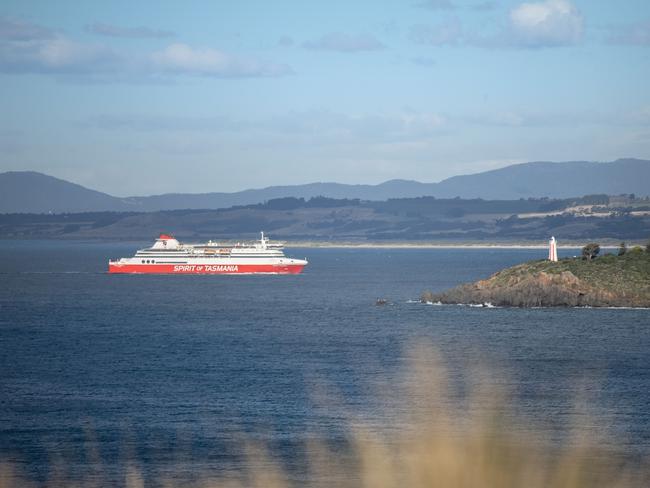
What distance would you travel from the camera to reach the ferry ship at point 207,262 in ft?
418

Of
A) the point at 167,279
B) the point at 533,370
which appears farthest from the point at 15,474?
the point at 167,279

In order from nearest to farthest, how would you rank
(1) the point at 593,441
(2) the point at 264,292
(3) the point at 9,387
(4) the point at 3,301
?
(1) the point at 593,441
(3) the point at 9,387
(4) the point at 3,301
(2) the point at 264,292

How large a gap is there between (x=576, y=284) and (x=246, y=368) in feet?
102

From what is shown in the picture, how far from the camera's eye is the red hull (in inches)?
5017

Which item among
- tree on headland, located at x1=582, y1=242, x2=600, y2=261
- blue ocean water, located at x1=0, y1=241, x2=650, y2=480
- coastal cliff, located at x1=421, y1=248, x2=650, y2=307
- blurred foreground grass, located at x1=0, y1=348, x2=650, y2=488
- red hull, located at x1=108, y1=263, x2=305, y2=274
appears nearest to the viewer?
blurred foreground grass, located at x1=0, y1=348, x2=650, y2=488

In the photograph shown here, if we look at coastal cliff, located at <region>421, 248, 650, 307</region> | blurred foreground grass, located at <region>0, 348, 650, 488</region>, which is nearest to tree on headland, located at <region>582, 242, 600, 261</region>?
coastal cliff, located at <region>421, 248, 650, 307</region>

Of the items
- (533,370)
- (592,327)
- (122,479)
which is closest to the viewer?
(122,479)

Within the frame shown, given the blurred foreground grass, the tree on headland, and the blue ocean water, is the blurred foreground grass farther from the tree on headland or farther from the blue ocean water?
the tree on headland

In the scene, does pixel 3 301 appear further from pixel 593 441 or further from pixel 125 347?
pixel 593 441

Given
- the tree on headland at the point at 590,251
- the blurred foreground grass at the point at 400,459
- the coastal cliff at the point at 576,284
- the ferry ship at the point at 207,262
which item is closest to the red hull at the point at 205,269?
the ferry ship at the point at 207,262

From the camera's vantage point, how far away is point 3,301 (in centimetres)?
8219

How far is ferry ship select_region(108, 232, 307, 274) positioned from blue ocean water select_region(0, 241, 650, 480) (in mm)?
42948

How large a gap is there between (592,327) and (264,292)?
42138 mm

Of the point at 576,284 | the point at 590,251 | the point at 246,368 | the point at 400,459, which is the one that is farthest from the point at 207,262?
the point at 400,459
